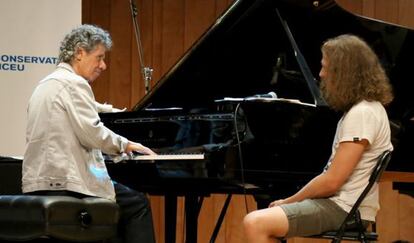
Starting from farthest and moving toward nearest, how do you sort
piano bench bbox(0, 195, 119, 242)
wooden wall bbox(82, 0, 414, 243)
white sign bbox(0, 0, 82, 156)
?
wooden wall bbox(82, 0, 414, 243) < white sign bbox(0, 0, 82, 156) < piano bench bbox(0, 195, 119, 242)

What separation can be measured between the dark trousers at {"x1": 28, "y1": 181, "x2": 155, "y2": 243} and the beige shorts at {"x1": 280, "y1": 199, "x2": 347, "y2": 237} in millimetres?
942

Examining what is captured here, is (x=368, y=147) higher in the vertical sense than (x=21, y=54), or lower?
lower

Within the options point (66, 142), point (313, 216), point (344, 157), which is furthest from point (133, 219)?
point (344, 157)

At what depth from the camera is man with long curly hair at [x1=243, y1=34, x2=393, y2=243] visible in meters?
2.86

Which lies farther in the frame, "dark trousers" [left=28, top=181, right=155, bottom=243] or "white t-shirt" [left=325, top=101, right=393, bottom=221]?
"dark trousers" [left=28, top=181, right=155, bottom=243]

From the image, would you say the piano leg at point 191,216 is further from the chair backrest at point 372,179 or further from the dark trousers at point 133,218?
the chair backrest at point 372,179

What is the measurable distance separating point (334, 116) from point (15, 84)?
2.35 meters

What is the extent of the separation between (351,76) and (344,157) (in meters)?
0.39

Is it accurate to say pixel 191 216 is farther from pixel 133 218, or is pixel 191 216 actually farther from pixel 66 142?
pixel 66 142

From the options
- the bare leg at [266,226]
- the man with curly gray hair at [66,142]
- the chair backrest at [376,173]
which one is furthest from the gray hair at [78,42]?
the chair backrest at [376,173]

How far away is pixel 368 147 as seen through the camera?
296 cm

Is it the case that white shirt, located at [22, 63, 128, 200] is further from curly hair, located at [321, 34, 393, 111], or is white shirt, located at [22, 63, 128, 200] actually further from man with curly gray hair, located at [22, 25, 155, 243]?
curly hair, located at [321, 34, 393, 111]

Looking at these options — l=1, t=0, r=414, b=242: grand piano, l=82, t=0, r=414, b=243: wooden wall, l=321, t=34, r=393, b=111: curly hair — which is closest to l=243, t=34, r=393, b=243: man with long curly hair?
l=321, t=34, r=393, b=111: curly hair

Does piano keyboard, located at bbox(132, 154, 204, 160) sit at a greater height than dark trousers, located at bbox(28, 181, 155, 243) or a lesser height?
greater
